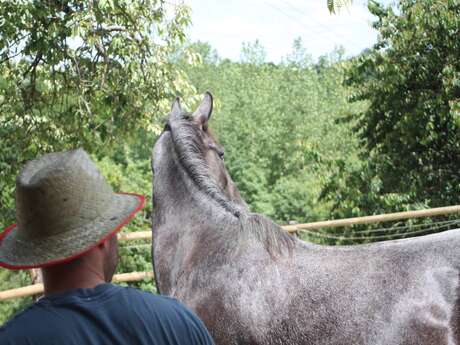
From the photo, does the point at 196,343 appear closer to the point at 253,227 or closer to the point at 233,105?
the point at 253,227

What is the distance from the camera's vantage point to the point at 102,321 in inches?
51.2

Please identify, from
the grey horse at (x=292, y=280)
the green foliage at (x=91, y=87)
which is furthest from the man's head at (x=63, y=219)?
the green foliage at (x=91, y=87)

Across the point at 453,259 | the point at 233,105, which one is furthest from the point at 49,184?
the point at 233,105

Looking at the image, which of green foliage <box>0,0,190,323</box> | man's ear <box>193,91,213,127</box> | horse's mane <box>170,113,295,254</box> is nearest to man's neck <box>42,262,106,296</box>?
horse's mane <box>170,113,295,254</box>

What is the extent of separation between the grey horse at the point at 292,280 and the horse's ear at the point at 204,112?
0.47m

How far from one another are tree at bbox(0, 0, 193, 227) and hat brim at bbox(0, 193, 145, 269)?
511 centimetres

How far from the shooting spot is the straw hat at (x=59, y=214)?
1.36 m

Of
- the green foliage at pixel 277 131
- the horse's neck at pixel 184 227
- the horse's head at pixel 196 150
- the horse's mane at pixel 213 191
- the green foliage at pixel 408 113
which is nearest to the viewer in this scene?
the horse's mane at pixel 213 191

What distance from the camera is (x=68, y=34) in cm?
608

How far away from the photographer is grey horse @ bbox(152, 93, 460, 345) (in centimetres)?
260

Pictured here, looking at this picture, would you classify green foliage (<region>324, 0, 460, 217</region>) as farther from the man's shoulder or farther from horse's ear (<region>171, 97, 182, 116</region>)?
the man's shoulder

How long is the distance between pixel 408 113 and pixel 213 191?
7389 millimetres

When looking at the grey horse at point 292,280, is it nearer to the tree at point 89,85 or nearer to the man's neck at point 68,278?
the man's neck at point 68,278

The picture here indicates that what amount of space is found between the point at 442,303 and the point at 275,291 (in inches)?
28.6
